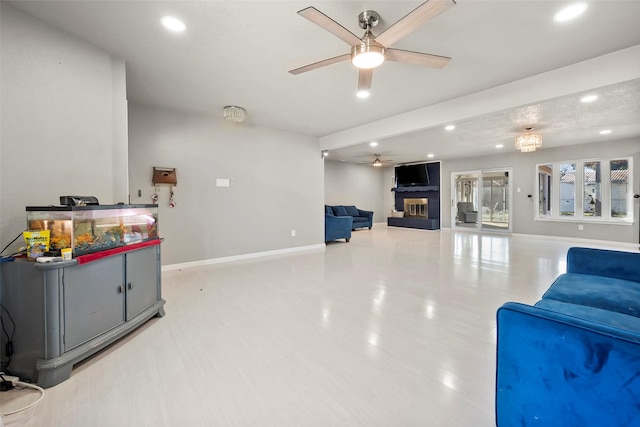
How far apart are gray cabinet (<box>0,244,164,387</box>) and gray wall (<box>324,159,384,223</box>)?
7834 mm

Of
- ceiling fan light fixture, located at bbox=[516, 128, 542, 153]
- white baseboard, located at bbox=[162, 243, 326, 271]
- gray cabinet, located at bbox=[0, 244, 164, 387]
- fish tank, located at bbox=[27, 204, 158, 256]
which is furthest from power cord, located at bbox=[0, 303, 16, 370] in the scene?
ceiling fan light fixture, located at bbox=[516, 128, 542, 153]

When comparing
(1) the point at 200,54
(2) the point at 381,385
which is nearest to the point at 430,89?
(1) the point at 200,54

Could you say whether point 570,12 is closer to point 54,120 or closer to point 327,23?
point 327,23

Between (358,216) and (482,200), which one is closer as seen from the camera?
(482,200)

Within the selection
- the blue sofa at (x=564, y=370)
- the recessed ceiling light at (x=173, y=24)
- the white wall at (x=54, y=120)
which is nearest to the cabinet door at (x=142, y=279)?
the white wall at (x=54, y=120)

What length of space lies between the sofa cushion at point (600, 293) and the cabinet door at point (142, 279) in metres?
3.30

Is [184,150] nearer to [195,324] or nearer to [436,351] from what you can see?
[195,324]

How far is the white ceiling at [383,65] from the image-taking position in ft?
7.13

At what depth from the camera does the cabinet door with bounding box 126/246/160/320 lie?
2.28 m

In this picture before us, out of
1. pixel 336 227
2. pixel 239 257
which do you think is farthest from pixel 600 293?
pixel 336 227

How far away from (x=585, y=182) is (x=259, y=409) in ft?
30.9

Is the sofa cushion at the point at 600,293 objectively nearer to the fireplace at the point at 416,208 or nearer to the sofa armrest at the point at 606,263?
the sofa armrest at the point at 606,263

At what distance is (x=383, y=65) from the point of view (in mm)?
3025

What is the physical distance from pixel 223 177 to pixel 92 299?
3247mm
